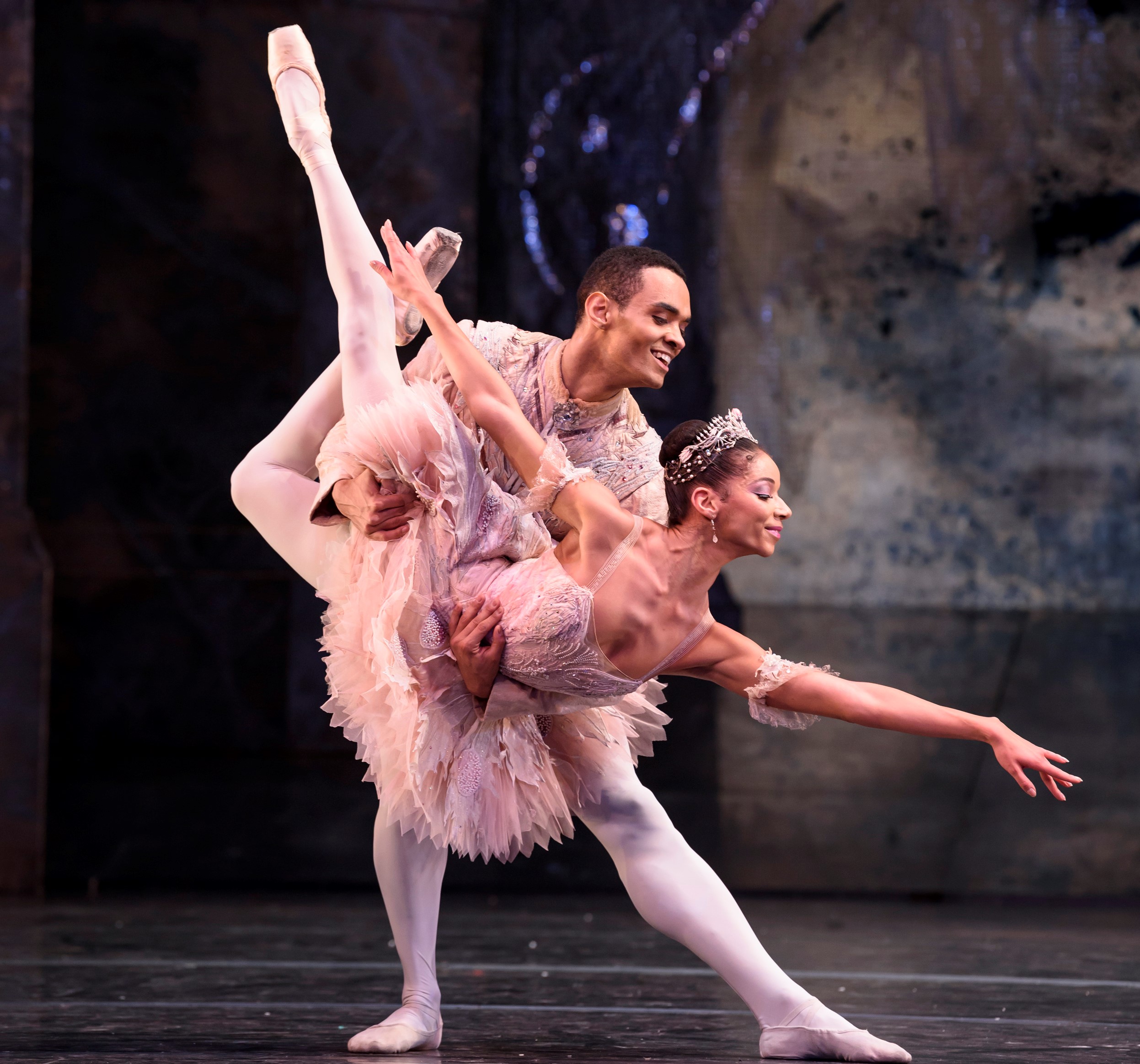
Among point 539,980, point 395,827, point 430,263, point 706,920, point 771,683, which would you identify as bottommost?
point 539,980

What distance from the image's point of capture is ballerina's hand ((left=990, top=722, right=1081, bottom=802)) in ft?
6.52

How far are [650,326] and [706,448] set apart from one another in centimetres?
27

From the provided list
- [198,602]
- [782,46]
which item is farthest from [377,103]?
[198,602]

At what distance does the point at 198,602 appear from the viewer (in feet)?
16.3

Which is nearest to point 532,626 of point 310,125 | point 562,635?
point 562,635

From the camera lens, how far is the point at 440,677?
219 cm

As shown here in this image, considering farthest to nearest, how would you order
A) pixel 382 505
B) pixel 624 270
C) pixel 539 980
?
pixel 539 980, pixel 624 270, pixel 382 505

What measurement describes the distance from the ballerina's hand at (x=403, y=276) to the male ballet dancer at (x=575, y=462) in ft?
0.55

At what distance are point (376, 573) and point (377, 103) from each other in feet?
10.4

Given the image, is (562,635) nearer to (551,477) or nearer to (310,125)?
(551,477)

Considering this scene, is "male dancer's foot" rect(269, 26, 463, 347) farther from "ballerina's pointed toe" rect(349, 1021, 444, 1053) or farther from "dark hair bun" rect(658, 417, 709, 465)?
"ballerina's pointed toe" rect(349, 1021, 444, 1053)

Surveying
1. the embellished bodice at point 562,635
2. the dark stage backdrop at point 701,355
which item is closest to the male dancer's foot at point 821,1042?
the embellished bodice at point 562,635

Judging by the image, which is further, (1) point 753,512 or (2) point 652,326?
(2) point 652,326

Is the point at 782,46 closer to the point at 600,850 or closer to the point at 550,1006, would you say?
the point at 600,850
